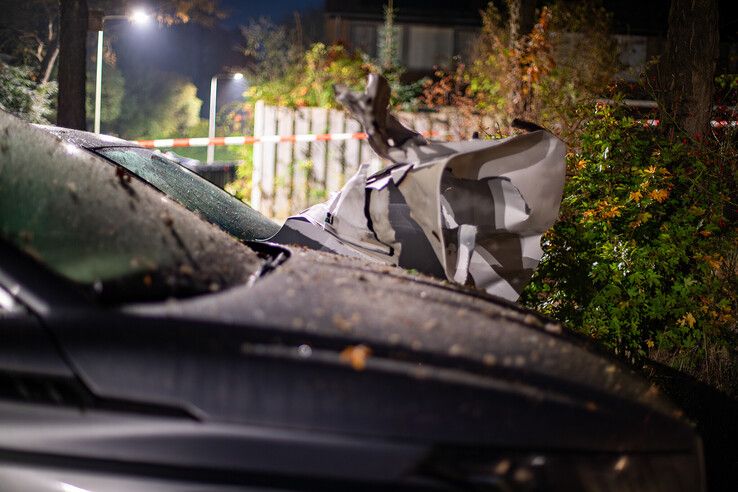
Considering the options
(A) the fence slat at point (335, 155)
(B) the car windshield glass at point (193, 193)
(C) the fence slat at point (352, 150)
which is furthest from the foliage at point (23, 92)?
(B) the car windshield glass at point (193, 193)

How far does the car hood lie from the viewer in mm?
1858

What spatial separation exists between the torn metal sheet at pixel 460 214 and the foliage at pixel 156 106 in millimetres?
39469

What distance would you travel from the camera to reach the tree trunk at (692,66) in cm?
632

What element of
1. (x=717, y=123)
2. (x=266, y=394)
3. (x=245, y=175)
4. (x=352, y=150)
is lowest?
(x=245, y=175)

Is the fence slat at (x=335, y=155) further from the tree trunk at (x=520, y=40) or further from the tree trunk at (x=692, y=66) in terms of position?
the tree trunk at (x=692, y=66)

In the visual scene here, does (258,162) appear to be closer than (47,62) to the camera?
Yes

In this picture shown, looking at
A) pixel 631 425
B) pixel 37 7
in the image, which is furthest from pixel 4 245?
pixel 37 7

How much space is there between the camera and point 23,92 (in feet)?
53.9

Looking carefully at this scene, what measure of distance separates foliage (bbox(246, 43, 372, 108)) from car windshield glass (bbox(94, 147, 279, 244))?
8.47 metres

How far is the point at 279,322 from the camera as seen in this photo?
2.05 metres

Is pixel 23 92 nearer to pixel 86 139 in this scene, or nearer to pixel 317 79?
pixel 317 79

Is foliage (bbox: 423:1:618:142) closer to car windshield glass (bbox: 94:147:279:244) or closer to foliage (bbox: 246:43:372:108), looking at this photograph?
foliage (bbox: 246:43:372:108)

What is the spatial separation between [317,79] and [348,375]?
12.0m

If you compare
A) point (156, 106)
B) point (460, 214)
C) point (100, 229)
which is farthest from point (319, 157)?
point (156, 106)
